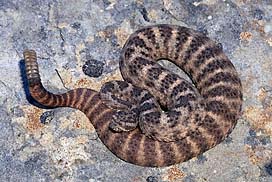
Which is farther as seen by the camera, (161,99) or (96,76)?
(96,76)

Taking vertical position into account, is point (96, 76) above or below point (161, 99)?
above

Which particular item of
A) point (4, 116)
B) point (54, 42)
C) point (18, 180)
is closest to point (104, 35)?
point (54, 42)

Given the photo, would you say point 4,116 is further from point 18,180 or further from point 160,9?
point 160,9
